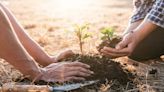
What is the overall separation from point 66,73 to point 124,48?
0.81m

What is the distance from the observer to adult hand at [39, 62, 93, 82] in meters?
3.79

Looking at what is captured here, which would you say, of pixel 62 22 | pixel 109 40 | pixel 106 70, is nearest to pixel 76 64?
pixel 106 70

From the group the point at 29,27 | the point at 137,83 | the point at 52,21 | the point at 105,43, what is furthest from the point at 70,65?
the point at 52,21

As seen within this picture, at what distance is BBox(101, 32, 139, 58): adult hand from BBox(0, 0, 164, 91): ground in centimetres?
46

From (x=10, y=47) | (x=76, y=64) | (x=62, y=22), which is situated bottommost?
(x=62, y=22)

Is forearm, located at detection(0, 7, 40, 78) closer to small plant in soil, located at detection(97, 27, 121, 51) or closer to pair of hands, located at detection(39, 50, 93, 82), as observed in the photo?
pair of hands, located at detection(39, 50, 93, 82)

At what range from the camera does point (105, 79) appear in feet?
12.6

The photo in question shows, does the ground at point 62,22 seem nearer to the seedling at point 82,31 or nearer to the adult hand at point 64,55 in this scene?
the seedling at point 82,31

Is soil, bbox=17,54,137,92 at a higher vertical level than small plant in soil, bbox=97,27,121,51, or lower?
higher

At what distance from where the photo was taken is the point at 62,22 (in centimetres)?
827

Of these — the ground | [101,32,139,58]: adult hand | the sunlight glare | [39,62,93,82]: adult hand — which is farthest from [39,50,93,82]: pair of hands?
the sunlight glare

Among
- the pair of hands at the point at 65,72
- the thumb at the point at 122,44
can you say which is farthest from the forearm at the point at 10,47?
the thumb at the point at 122,44

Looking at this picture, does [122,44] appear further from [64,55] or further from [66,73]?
[66,73]

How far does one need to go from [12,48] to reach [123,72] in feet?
2.75
